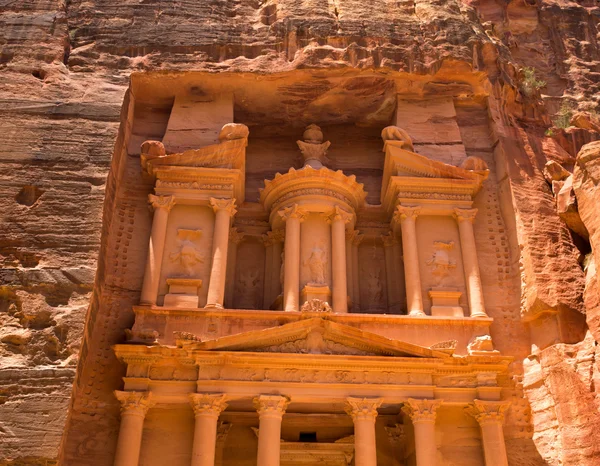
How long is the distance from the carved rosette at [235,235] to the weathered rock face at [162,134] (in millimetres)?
1811

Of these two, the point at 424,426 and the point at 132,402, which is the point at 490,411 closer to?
the point at 424,426

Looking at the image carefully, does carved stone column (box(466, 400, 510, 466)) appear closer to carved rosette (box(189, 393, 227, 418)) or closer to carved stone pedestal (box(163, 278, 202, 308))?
carved rosette (box(189, 393, 227, 418))

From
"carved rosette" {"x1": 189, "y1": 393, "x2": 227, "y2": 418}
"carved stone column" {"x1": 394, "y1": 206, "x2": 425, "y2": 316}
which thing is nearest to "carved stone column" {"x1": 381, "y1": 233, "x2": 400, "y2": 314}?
"carved stone column" {"x1": 394, "y1": 206, "x2": 425, "y2": 316}

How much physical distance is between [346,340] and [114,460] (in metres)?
4.16

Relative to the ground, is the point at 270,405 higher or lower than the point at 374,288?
lower

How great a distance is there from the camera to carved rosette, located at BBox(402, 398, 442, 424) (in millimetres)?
10836

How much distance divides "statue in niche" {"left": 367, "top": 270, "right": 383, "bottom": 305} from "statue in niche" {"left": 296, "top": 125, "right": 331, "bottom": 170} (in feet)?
8.59

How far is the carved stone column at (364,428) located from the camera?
10.5m

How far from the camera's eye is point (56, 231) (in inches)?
457

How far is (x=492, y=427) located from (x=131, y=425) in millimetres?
5794

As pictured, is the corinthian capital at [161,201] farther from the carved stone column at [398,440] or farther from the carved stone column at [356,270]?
the carved stone column at [398,440]

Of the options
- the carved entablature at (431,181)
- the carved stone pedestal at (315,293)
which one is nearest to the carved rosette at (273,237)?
the carved stone pedestal at (315,293)

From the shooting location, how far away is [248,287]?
46.1ft

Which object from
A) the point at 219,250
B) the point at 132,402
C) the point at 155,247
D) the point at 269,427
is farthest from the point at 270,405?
the point at 155,247
